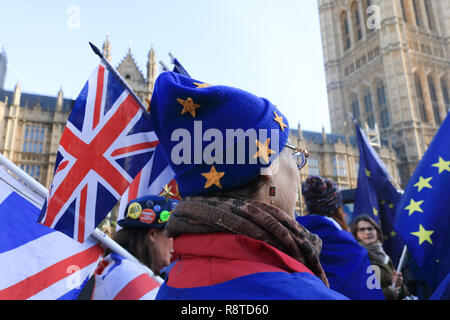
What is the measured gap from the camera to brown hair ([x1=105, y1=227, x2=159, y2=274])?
251 centimetres

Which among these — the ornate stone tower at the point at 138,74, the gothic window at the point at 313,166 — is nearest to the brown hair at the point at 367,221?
the ornate stone tower at the point at 138,74

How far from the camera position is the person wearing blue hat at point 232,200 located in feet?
2.93

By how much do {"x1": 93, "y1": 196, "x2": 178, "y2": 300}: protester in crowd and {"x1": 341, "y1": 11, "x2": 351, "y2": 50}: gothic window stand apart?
4904 centimetres

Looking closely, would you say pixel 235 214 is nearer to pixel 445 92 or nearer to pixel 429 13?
pixel 445 92

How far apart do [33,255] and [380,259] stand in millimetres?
3064

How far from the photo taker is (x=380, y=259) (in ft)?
11.4

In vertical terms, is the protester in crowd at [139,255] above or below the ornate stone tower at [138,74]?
below

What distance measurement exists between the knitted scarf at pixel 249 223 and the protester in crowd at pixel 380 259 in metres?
2.62

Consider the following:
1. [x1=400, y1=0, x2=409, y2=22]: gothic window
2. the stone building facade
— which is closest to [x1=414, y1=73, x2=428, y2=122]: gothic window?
[x1=400, y1=0, x2=409, y2=22]: gothic window

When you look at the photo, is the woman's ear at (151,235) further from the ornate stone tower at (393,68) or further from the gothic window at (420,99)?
the gothic window at (420,99)

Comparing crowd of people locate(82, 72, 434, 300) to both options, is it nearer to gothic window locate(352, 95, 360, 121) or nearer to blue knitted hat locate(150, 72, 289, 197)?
blue knitted hat locate(150, 72, 289, 197)

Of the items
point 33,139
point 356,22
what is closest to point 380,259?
point 33,139

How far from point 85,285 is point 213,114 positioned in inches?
67.7

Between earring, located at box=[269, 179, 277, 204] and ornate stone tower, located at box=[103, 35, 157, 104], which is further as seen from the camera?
ornate stone tower, located at box=[103, 35, 157, 104]
